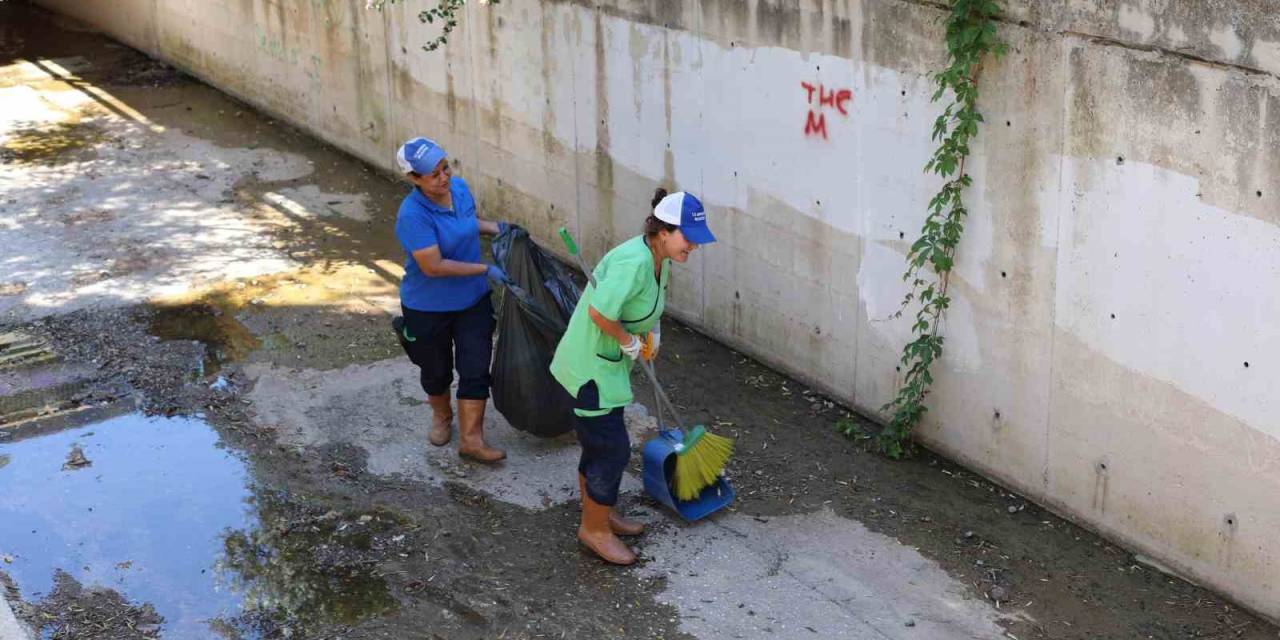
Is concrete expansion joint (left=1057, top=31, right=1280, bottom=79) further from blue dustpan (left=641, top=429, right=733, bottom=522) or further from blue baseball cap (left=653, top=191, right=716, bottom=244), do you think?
blue dustpan (left=641, top=429, right=733, bottom=522)

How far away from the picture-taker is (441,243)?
6.50 m

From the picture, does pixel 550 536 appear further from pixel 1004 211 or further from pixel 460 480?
pixel 1004 211

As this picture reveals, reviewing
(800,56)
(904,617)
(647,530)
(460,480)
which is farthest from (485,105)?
(904,617)

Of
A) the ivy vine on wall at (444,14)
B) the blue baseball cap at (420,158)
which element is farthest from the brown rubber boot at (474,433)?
the ivy vine on wall at (444,14)

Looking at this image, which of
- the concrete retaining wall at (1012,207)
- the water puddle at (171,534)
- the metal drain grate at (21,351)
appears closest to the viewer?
the concrete retaining wall at (1012,207)

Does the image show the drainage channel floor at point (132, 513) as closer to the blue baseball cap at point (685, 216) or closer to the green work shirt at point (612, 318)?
the green work shirt at point (612, 318)

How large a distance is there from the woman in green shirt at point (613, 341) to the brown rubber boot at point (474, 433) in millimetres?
941

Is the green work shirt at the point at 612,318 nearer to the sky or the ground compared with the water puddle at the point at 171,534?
nearer to the sky

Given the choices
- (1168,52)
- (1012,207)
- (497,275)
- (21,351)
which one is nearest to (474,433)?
(497,275)

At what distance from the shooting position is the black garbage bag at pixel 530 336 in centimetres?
665

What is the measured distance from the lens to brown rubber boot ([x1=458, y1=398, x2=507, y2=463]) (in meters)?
6.86

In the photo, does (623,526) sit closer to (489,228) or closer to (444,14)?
(489,228)

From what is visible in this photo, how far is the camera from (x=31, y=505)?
6.53m

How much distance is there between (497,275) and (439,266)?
0.29 m
